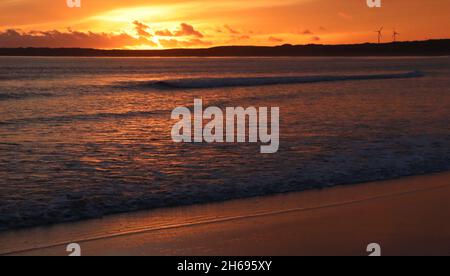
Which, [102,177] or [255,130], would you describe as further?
[255,130]

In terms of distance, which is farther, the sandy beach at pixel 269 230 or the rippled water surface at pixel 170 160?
the rippled water surface at pixel 170 160

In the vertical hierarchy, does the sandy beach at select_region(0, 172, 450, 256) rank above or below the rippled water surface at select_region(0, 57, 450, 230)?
below

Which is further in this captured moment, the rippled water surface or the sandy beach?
the rippled water surface

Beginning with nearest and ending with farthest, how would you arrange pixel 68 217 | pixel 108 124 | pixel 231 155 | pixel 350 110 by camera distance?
pixel 68 217
pixel 231 155
pixel 108 124
pixel 350 110

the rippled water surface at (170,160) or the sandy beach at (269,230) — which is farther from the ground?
the rippled water surface at (170,160)

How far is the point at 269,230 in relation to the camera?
7.84 m

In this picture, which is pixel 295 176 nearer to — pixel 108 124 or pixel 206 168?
pixel 206 168

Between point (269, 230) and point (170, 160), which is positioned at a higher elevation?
point (170, 160)

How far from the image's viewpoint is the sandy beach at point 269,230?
7.12 metres

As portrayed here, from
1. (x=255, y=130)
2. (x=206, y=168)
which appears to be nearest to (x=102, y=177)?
(x=206, y=168)

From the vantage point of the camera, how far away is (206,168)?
11977mm

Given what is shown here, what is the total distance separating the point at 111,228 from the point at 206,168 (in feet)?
13.6

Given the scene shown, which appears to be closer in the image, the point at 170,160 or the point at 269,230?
the point at 269,230

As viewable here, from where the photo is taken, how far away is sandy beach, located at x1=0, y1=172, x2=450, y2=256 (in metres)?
7.12
